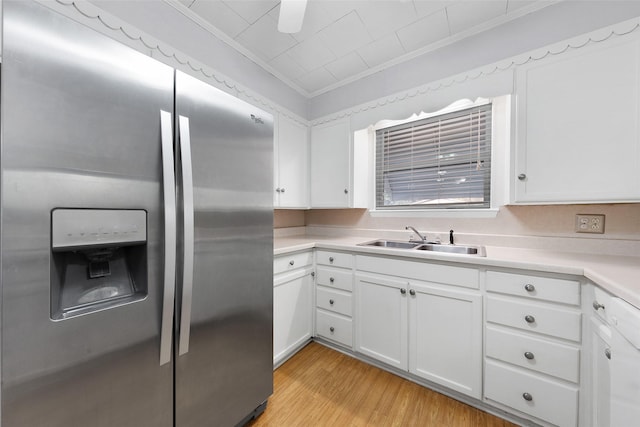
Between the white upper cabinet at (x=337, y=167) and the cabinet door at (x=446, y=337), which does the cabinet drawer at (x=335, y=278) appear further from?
the white upper cabinet at (x=337, y=167)

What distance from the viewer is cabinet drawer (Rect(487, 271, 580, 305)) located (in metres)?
1.16

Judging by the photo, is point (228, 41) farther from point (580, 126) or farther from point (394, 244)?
point (580, 126)

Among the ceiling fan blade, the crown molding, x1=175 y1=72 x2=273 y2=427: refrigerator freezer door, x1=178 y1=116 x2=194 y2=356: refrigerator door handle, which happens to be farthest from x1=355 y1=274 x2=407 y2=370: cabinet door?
the crown molding

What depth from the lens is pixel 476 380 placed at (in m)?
1.39

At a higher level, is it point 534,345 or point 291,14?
point 291,14

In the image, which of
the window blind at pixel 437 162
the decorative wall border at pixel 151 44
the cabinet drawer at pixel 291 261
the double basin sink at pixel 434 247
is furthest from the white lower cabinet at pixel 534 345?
the decorative wall border at pixel 151 44

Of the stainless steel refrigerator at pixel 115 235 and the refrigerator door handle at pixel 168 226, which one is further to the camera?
the refrigerator door handle at pixel 168 226

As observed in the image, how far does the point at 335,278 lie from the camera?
6.45 ft

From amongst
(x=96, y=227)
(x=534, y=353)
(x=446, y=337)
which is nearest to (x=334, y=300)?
(x=446, y=337)

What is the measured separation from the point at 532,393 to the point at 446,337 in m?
0.43

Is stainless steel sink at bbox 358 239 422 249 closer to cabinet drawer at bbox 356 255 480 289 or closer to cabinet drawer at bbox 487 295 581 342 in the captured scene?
cabinet drawer at bbox 356 255 480 289

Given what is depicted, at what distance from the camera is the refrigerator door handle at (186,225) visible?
0.94 meters

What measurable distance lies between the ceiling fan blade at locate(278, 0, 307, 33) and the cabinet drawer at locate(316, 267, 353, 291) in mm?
1638

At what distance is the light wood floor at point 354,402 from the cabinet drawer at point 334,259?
746 mm
